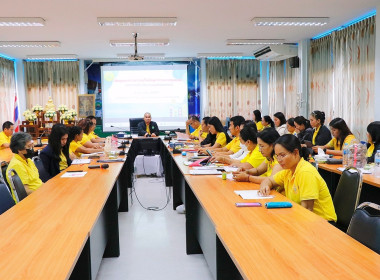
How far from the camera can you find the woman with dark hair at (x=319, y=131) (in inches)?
246

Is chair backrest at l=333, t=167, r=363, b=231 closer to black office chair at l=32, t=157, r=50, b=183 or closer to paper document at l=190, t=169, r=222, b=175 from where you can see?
paper document at l=190, t=169, r=222, b=175

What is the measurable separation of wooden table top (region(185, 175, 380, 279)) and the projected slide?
29.7ft

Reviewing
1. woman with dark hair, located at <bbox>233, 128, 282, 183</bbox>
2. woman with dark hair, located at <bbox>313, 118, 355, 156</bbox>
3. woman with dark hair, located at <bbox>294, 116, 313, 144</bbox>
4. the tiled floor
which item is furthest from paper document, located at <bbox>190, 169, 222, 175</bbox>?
woman with dark hair, located at <bbox>294, 116, 313, 144</bbox>

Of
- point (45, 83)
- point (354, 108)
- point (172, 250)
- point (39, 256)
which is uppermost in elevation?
point (45, 83)

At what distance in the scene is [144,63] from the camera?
11.3 metres

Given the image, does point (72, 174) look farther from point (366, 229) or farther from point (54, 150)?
point (366, 229)

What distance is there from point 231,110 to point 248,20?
5188mm

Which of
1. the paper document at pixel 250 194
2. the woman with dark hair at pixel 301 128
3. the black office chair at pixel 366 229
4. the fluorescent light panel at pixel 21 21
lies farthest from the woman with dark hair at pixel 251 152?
the fluorescent light panel at pixel 21 21

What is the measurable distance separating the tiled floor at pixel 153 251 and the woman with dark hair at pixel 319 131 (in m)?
2.67

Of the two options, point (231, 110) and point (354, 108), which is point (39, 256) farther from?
point (231, 110)

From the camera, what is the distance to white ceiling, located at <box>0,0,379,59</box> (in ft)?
17.6

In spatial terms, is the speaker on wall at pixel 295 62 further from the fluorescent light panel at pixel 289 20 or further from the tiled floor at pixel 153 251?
the tiled floor at pixel 153 251

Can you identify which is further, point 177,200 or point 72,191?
point 177,200

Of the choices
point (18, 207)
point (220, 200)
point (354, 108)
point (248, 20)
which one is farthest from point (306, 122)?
point (18, 207)
